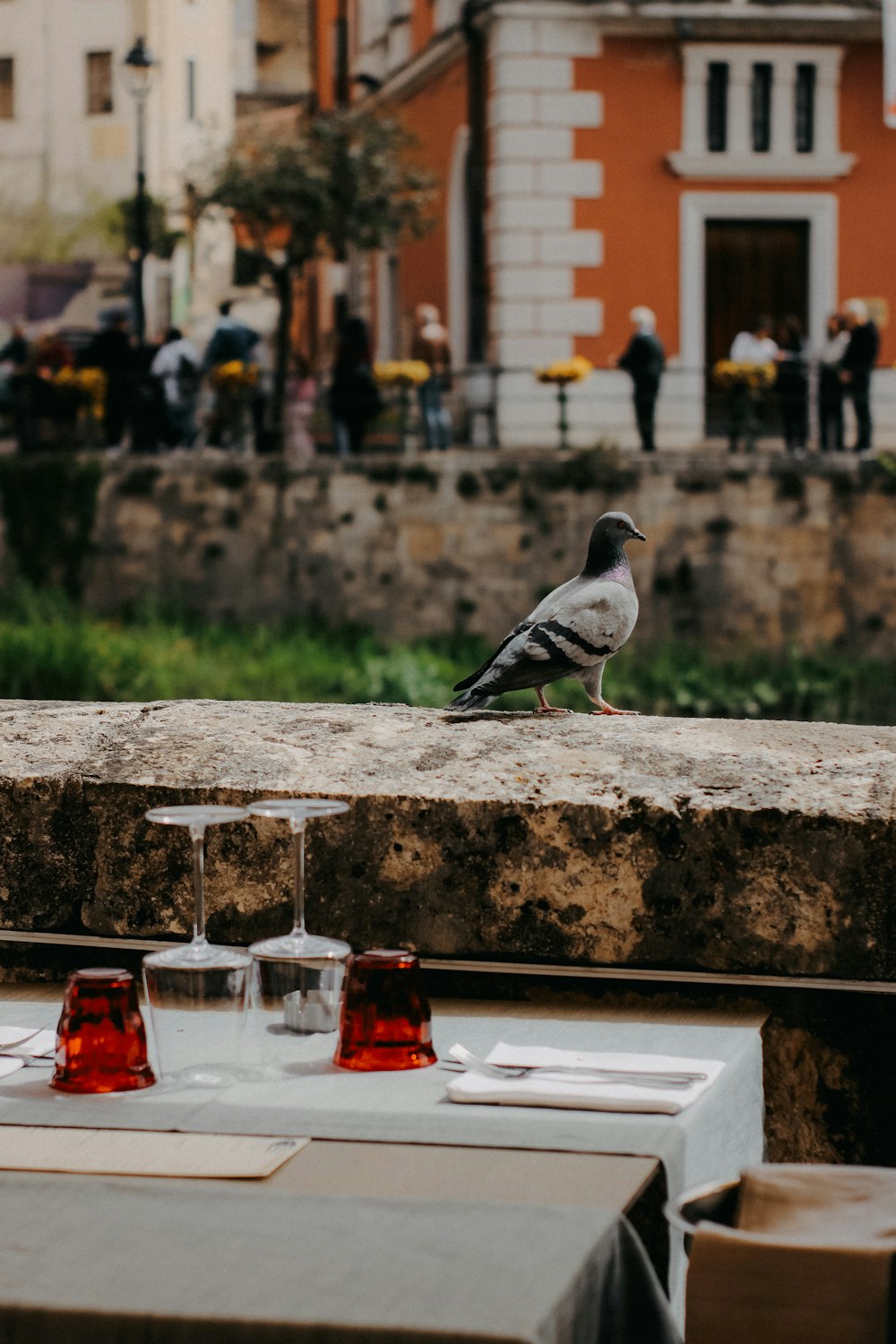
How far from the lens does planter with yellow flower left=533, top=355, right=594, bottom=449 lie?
17938mm

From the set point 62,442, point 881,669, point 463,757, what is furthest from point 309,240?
point 463,757

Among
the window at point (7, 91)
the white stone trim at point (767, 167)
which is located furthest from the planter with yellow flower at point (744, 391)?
the window at point (7, 91)

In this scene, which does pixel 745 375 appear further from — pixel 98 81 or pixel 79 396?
pixel 98 81

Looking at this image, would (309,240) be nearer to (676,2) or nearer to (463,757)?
(676,2)

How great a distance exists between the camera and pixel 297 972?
2.32 meters

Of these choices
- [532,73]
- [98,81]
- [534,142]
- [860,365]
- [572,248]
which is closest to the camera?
[860,365]

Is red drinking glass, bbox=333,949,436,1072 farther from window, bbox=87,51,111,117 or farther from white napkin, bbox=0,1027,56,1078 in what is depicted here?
window, bbox=87,51,111,117

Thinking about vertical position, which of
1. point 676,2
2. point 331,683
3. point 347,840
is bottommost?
point 331,683

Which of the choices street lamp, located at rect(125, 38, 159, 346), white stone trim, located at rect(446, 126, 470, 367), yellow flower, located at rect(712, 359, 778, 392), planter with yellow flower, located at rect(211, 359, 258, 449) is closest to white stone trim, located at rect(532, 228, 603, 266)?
white stone trim, located at rect(446, 126, 470, 367)

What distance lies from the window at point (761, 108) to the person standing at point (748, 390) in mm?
2017

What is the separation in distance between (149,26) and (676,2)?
29.5 feet

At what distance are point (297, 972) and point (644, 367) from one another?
1581cm

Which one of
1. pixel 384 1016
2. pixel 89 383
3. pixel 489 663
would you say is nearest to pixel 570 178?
pixel 89 383

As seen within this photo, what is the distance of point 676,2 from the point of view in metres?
19.0
